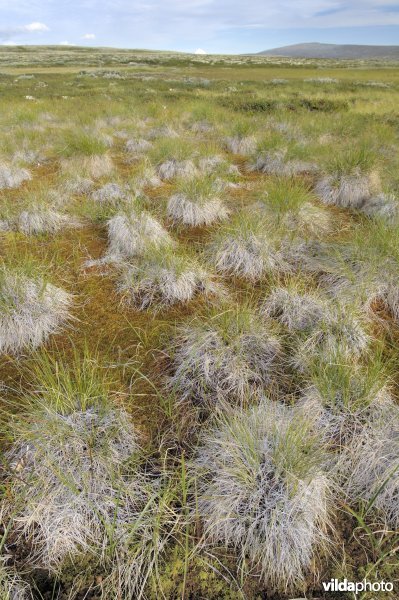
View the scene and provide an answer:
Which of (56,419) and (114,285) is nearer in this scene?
(56,419)

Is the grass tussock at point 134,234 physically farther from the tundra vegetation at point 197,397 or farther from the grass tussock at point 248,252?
the grass tussock at point 248,252

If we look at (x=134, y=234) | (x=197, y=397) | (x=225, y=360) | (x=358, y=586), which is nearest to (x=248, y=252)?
(x=134, y=234)

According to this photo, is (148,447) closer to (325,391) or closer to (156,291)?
(325,391)

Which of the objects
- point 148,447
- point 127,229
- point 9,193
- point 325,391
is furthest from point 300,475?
point 9,193

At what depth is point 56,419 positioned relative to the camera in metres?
2.23

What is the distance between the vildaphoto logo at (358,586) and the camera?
1.78 m

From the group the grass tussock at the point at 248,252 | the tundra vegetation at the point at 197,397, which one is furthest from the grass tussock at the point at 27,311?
the grass tussock at the point at 248,252

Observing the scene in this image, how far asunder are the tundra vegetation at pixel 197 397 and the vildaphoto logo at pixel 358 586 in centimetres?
3

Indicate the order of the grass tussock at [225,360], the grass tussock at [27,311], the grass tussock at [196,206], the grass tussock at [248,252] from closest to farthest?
the grass tussock at [225,360] < the grass tussock at [27,311] < the grass tussock at [248,252] < the grass tussock at [196,206]

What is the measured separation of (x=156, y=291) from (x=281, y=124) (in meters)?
10.7

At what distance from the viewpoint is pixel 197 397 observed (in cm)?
279

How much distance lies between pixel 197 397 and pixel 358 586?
1.50 metres

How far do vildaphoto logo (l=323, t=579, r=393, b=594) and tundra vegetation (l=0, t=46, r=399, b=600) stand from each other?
3 cm

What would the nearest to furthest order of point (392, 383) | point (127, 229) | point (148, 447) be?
point (148, 447) < point (392, 383) < point (127, 229)
